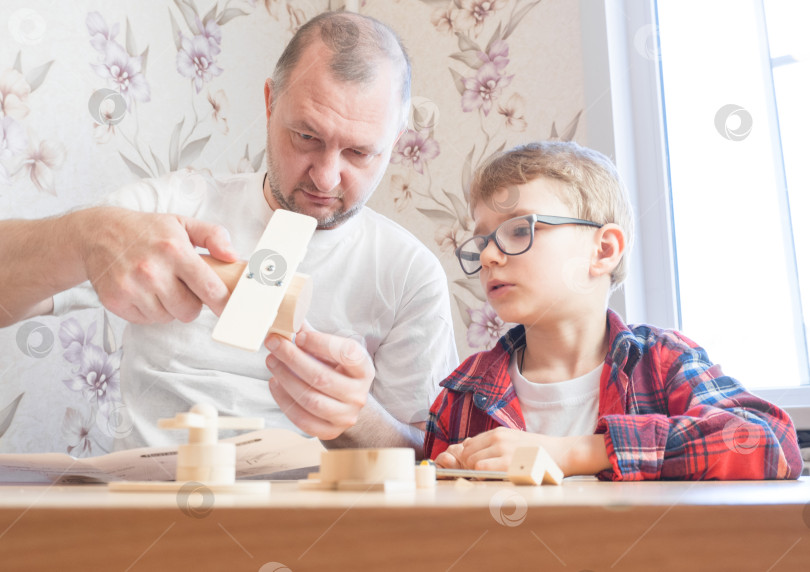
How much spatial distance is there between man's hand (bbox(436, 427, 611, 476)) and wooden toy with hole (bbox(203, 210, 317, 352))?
29 centimetres

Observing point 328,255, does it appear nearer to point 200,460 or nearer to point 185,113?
point 185,113

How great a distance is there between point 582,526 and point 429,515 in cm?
6

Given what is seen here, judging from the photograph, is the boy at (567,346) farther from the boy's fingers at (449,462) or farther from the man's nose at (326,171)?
the man's nose at (326,171)

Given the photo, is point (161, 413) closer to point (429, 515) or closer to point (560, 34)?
point (429, 515)

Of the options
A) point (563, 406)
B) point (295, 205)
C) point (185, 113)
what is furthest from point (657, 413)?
point (185, 113)

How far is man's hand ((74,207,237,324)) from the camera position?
0.58 m

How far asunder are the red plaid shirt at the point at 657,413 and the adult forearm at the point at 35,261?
0.59m

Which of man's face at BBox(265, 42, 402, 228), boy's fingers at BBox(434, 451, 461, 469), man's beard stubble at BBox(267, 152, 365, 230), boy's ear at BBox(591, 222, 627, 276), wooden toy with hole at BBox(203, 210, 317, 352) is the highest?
man's face at BBox(265, 42, 402, 228)

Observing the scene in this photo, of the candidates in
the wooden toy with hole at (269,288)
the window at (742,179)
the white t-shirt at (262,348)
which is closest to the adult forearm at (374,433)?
the white t-shirt at (262,348)

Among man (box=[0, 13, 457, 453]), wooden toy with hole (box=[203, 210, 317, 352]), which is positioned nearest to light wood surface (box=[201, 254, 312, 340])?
wooden toy with hole (box=[203, 210, 317, 352])

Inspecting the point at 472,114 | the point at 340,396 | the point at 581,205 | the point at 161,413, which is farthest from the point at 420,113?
the point at 340,396

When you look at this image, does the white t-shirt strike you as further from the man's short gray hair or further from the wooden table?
the wooden table

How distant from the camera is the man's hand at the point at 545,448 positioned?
725mm

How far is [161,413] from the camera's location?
1200 millimetres
